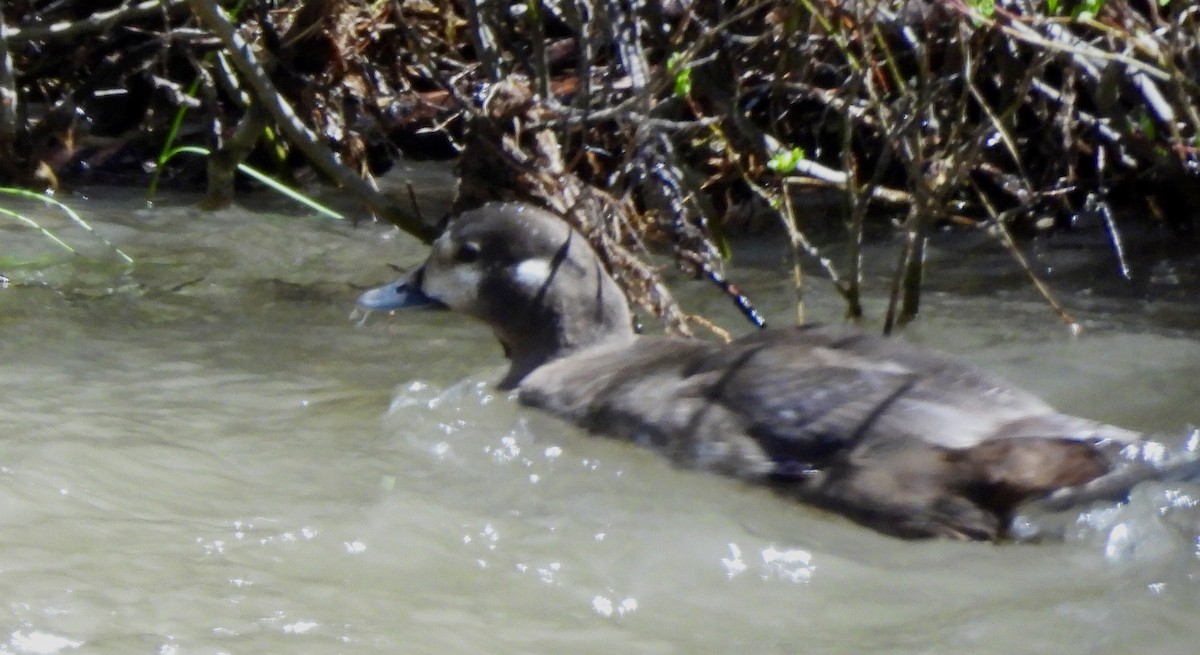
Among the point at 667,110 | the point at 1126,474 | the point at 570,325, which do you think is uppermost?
the point at 667,110

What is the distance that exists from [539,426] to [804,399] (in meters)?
0.91

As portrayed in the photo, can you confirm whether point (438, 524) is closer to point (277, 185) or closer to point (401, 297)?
point (401, 297)

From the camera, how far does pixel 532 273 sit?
5121mm

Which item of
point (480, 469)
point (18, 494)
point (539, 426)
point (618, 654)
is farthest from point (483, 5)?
point (618, 654)

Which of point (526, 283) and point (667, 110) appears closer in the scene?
point (526, 283)

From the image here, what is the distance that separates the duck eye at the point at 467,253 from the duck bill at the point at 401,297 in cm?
17

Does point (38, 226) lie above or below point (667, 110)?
below

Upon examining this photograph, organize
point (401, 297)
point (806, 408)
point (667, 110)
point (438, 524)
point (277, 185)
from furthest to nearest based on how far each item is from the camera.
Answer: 1. point (667, 110)
2. point (277, 185)
3. point (401, 297)
4. point (806, 408)
5. point (438, 524)

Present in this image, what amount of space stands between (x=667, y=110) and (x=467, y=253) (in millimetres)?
1295

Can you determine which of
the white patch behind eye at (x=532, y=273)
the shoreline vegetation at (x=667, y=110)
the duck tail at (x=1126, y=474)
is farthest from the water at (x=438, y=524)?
the shoreline vegetation at (x=667, y=110)

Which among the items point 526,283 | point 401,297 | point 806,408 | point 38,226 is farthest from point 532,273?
point 38,226

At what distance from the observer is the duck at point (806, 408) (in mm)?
3609

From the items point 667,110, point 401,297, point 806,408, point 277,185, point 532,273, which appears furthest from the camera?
point 667,110

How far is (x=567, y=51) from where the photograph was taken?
7.40m
